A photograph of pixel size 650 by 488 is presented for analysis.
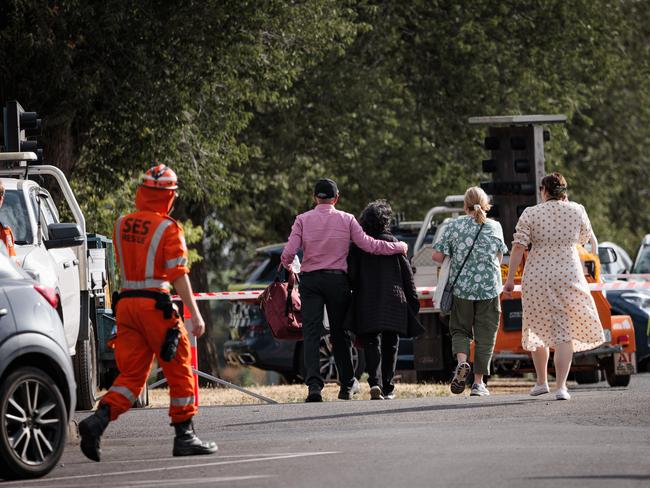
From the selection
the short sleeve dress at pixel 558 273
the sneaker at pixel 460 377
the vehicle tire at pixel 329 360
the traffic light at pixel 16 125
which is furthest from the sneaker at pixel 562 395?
the traffic light at pixel 16 125

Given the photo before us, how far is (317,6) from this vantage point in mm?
23375

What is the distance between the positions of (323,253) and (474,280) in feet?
4.36

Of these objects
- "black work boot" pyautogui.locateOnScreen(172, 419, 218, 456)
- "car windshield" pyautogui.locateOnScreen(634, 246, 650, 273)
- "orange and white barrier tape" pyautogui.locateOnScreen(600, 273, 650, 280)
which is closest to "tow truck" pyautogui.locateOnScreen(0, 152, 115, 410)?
"black work boot" pyautogui.locateOnScreen(172, 419, 218, 456)

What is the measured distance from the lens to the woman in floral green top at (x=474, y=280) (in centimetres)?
1480

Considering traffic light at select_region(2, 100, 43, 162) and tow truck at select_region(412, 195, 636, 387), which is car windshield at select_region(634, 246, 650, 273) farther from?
traffic light at select_region(2, 100, 43, 162)

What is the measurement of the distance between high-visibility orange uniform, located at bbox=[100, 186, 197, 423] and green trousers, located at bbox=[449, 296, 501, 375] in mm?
5145

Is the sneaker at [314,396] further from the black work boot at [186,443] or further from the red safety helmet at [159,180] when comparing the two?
the red safety helmet at [159,180]

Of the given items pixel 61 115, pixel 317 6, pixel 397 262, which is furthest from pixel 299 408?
pixel 317 6

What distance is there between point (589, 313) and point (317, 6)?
10383 millimetres

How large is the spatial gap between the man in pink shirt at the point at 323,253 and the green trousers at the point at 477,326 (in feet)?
2.58

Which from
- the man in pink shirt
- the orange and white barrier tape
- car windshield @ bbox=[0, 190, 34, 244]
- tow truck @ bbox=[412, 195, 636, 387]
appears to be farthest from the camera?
the orange and white barrier tape

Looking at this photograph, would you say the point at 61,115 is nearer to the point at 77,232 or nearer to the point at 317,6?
the point at 317,6

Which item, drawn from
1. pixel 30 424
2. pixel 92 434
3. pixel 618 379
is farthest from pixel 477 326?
pixel 30 424

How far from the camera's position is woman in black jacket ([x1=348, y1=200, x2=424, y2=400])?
1494 centimetres
